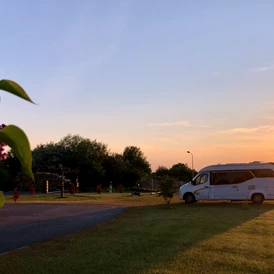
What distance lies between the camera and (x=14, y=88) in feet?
6.33

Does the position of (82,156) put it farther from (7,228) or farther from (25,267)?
(25,267)

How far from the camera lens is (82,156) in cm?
6325

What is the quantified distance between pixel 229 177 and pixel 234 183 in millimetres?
484

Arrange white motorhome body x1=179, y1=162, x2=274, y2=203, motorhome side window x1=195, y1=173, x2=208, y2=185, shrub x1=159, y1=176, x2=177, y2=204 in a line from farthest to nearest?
1. motorhome side window x1=195, y1=173, x2=208, y2=185
2. white motorhome body x1=179, y1=162, x2=274, y2=203
3. shrub x1=159, y1=176, x2=177, y2=204

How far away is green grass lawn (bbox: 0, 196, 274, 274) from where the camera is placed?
7.53 m

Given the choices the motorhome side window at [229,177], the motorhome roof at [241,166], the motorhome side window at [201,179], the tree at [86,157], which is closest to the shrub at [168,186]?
the motorhome side window at [201,179]

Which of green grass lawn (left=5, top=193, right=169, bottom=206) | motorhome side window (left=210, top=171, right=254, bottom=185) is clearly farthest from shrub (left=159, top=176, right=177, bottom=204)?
motorhome side window (left=210, top=171, right=254, bottom=185)

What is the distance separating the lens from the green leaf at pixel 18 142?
1941 millimetres

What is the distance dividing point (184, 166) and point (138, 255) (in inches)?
3169

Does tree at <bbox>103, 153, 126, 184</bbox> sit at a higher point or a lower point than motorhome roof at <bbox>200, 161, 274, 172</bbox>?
higher

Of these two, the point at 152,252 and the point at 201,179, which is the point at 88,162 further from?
the point at 152,252

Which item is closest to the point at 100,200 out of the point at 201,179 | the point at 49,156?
the point at 201,179

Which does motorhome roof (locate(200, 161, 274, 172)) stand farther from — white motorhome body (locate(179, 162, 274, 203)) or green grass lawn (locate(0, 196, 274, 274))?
green grass lawn (locate(0, 196, 274, 274))

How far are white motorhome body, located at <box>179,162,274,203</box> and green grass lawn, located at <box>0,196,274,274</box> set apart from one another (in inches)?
515
